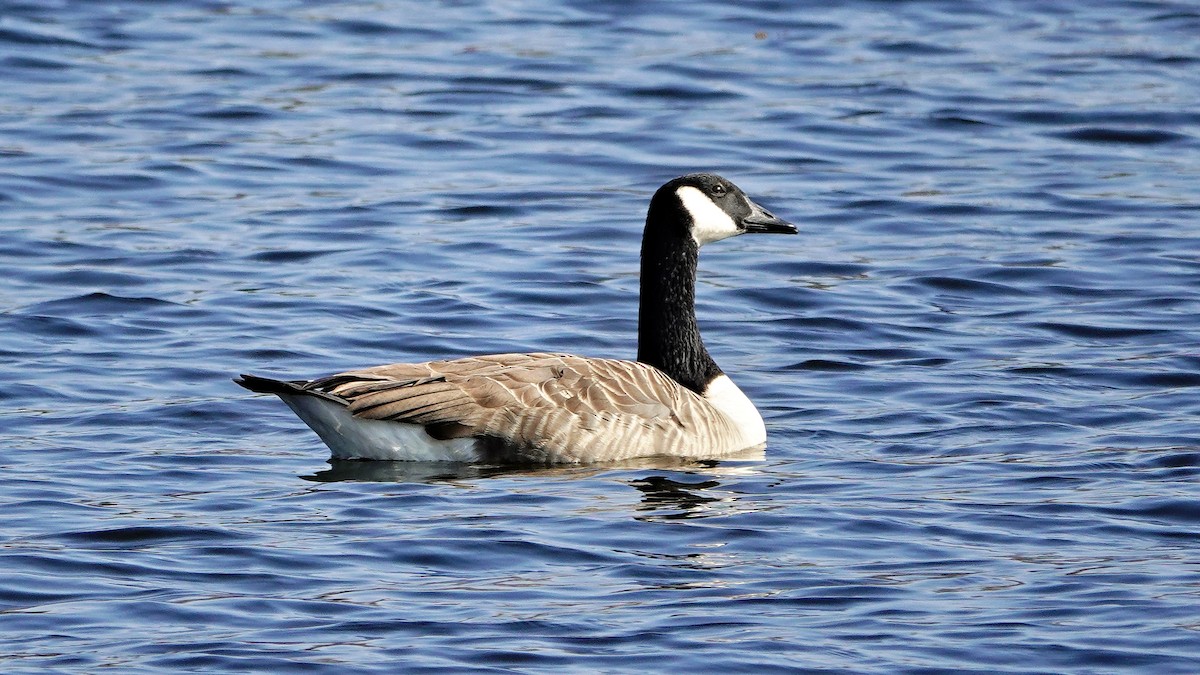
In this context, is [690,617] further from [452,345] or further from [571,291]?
[571,291]

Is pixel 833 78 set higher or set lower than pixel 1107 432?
higher

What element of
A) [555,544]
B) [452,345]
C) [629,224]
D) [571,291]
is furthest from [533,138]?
[555,544]

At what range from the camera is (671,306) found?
11953 millimetres

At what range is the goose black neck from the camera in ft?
39.2

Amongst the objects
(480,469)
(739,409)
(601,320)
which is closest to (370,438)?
(480,469)

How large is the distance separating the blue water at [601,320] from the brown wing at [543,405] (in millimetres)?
232

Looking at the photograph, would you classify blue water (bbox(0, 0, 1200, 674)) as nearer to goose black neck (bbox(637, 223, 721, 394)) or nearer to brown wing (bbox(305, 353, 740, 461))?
brown wing (bbox(305, 353, 740, 461))

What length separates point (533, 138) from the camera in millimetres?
19828

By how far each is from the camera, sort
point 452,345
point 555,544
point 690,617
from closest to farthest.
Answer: point 690,617 → point 555,544 → point 452,345

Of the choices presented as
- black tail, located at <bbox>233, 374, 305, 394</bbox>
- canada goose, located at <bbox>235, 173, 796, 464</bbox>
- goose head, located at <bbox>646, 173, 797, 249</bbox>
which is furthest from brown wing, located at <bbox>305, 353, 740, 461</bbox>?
goose head, located at <bbox>646, 173, 797, 249</bbox>

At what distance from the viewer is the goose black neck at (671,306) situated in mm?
11945

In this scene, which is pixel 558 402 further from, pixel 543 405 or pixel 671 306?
pixel 671 306

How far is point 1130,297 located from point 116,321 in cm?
717

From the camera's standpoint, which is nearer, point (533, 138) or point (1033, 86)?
point (533, 138)
